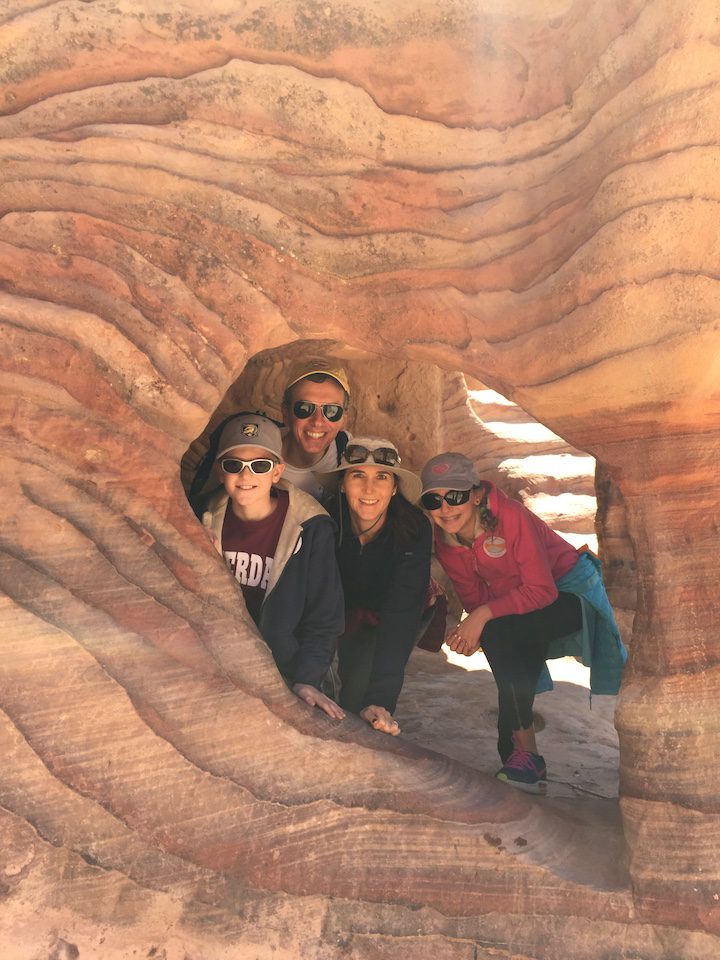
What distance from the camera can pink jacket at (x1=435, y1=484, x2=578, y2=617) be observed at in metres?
3.24

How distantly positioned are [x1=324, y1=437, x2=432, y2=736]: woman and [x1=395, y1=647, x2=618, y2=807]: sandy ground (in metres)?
0.72

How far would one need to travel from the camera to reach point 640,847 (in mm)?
2434

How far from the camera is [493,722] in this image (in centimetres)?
421

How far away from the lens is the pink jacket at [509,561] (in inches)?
127

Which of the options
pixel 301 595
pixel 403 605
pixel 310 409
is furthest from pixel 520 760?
pixel 310 409

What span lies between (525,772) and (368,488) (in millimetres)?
1152

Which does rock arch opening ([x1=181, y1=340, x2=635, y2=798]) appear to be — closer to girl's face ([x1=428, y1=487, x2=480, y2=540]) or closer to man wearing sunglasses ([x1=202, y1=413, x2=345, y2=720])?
girl's face ([x1=428, y1=487, x2=480, y2=540])

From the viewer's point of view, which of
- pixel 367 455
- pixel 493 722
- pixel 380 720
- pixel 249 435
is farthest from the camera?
pixel 493 722

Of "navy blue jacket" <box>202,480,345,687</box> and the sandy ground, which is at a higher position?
"navy blue jacket" <box>202,480,345,687</box>

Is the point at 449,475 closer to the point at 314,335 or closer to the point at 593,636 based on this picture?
the point at 314,335

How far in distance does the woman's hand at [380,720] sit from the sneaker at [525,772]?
0.64 m

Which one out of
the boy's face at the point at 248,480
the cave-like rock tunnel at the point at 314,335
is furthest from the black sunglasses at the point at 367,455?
the cave-like rock tunnel at the point at 314,335

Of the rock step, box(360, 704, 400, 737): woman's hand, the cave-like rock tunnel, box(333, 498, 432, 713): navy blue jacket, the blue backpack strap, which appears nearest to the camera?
the cave-like rock tunnel

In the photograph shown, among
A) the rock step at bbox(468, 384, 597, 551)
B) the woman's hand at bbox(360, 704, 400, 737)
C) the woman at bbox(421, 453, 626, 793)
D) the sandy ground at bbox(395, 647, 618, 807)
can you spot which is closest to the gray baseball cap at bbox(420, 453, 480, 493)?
the woman at bbox(421, 453, 626, 793)
